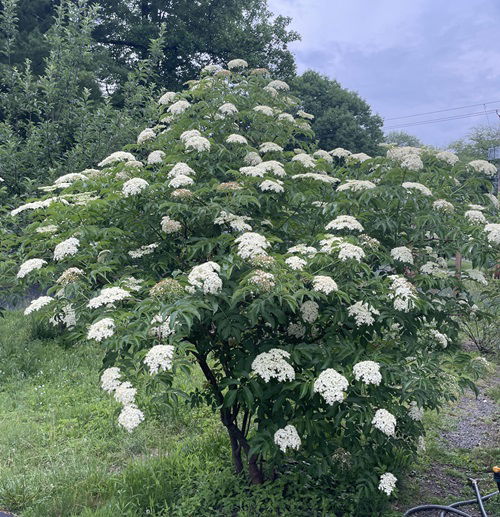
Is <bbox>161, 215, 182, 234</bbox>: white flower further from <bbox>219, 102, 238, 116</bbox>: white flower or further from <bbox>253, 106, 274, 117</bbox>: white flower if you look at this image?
<bbox>253, 106, 274, 117</bbox>: white flower

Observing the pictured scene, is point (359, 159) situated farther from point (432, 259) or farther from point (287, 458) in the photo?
point (287, 458)

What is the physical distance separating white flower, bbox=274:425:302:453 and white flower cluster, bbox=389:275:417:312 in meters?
0.79

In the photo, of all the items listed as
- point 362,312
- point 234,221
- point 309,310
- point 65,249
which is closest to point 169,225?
point 234,221

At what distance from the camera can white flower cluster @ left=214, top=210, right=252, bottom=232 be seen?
263cm

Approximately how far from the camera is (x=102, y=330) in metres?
2.09

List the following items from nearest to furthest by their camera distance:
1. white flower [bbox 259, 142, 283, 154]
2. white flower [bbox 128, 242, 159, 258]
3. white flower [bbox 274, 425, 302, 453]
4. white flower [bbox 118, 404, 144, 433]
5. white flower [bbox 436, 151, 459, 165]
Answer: white flower [bbox 118, 404, 144, 433] → white flower [bbox 274, 425, 302, 453] → white flower [bbox 128, 242, 159, 258] → white flower [bbox 259, 142, 283, 154] → white flower [bbox 436, 151, 459, 165]

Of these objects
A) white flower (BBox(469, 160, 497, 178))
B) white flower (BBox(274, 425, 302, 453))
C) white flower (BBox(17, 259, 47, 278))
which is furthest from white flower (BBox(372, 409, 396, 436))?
white flower (BBox(469, 160, 497, 178))

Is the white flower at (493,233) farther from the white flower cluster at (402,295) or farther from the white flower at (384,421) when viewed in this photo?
the white flower at (384,421)

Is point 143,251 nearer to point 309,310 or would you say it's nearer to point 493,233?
point 309,310

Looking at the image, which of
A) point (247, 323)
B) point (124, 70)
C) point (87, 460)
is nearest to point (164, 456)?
point (87, 460)

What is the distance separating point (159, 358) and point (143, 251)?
1086mm

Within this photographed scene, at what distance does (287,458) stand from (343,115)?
27870 mm

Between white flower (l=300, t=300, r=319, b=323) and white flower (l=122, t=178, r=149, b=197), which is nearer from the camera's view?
white flower (l=300, t=300, r=319, b=323)

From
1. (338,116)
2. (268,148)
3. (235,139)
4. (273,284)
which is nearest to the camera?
(273,284)
